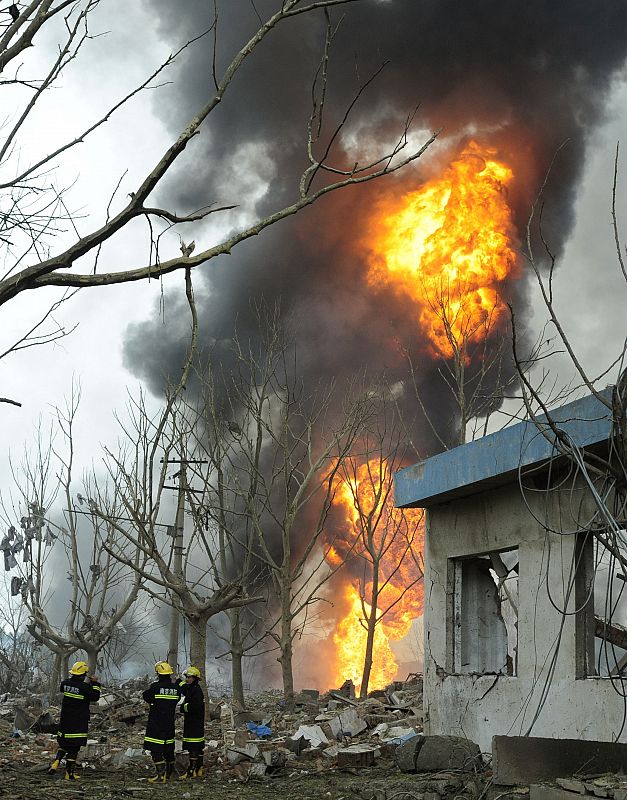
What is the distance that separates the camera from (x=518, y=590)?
9617 millimetres

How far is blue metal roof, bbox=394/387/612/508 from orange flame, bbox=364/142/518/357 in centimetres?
1308

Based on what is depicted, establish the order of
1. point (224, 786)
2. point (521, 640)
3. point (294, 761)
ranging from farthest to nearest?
point (294, 761) → point (224, 786) → point (521, 640)

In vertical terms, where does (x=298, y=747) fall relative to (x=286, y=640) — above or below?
below

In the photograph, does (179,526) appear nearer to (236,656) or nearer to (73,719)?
(236,656)

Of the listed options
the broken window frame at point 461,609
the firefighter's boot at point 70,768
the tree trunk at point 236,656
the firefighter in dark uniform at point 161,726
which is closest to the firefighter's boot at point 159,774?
the firefighter in dark uniform at point 161,726

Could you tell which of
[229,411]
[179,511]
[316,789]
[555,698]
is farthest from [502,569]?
[229,411]

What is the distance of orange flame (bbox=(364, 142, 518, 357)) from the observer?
25.2 meters

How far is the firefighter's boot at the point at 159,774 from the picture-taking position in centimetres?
1116

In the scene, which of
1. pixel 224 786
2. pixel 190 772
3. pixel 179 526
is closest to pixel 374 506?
pixel 179 526

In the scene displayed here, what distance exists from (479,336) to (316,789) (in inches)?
704

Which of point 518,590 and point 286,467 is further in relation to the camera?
point 286,467

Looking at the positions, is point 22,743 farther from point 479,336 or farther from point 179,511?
point 479,336

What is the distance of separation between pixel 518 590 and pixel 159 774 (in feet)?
17.7

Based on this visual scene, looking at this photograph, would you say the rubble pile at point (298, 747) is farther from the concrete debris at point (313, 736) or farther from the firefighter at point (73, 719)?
the firefighter at point (73, 719)
